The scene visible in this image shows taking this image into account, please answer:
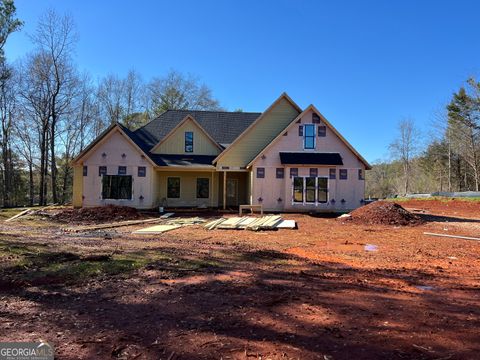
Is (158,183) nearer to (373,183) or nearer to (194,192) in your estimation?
(194,192)

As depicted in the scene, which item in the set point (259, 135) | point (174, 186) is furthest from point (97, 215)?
point (259, 135)

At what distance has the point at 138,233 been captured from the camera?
13555mm

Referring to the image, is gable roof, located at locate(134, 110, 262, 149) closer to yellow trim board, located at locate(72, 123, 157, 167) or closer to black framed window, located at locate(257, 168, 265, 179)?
yellow trim board, located at locate(72, 123, 157, 167)

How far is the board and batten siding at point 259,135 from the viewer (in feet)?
77.2

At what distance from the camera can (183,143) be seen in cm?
2545

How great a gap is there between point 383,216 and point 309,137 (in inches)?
287

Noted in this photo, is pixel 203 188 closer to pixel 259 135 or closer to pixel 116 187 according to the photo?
pixel 259 135

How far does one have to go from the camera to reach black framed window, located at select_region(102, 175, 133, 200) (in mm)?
22719

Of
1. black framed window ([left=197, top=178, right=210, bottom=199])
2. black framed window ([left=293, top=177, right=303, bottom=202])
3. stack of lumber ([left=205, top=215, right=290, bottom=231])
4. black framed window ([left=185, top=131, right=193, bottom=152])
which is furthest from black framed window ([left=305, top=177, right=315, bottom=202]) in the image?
black framed window ([left=185, top=131, right=193, bottom=152])

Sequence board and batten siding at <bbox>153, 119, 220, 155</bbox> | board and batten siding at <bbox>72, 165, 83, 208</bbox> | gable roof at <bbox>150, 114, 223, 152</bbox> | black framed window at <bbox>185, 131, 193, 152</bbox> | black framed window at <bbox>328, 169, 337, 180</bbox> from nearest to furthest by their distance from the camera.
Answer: black framed window at <bbox>328, 169, 337, 180</bbox> < board and batten siding at <bbox>72, 165, 83, 208</bbox> < gable roof at <bbox>150, 114, 223, 152</bbox> < board and batten siding at <bbox>153, 119, 220, 155</bbox> < black framed window at <bbox>185, 131, 193, 152</bbox>

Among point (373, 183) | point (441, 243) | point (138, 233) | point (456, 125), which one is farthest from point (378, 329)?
point (373, 183)

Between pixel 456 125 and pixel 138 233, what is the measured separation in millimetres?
42981

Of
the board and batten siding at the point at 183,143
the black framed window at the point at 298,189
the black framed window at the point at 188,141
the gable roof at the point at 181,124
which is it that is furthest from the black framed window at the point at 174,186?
the black framed window at the point at 298,189

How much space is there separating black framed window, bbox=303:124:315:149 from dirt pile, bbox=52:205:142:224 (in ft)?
35.8
